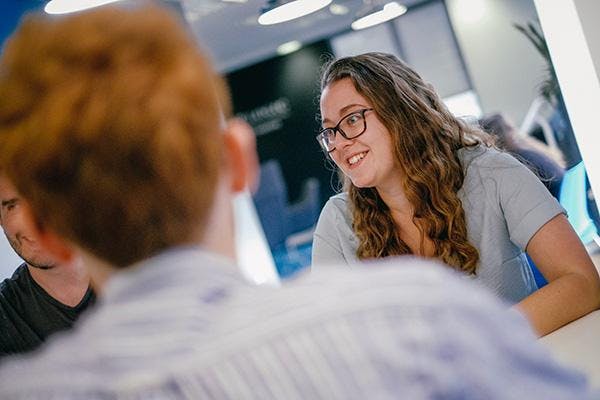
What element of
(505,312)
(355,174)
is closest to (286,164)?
(355,174)

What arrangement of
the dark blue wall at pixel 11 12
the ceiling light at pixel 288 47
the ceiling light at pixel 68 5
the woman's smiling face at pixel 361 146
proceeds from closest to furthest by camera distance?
1. the woman's smiling face at pixel 361 146
2. the ceiling light at pixel 68 5
3. the dark blue wall at pixel 11 12
4. the ceiling light at pixel 288 47

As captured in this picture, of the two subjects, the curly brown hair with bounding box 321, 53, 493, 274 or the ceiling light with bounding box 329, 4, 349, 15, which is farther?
the ceiling light with bounding box 329, 4, 349, 15

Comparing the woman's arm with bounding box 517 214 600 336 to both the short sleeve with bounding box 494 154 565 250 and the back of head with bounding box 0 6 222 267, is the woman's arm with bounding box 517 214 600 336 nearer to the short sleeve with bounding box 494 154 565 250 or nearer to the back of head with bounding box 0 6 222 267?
the short sleeve with bounding box 494 154 565 250

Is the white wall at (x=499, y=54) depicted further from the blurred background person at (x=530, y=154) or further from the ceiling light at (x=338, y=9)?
the blurred background person at (x=530, y=154)

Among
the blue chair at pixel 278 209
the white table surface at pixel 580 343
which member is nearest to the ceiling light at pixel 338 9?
the blue chair at pixel 278 209

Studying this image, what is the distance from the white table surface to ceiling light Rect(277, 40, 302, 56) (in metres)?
13.0

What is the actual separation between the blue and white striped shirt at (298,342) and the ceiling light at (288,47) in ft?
45.9

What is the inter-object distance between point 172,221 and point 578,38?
1.25m

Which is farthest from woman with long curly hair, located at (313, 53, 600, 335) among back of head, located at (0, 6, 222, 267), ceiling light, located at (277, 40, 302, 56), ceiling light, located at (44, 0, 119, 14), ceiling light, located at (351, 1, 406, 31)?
ceiling light, located at (277, 40, 302, 56)

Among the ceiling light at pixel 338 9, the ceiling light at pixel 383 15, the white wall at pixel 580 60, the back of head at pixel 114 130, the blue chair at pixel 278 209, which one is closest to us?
the back of head at pixel 114 130

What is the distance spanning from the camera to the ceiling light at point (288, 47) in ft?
47.4

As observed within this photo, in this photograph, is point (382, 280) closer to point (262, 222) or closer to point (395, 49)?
point (262, 222)

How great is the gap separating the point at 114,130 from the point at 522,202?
1584 mm

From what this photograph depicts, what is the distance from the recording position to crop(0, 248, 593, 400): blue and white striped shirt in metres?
0.64
